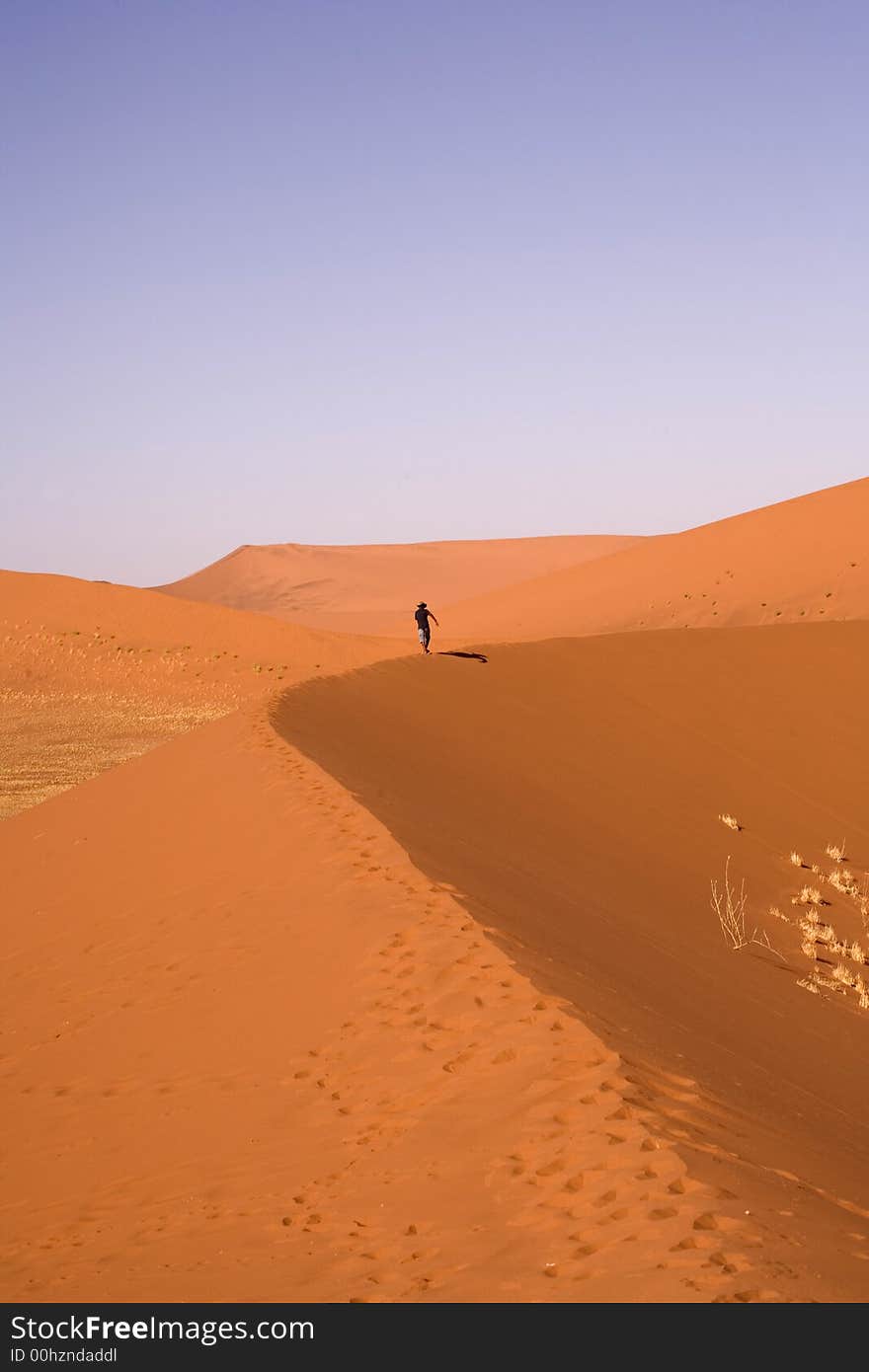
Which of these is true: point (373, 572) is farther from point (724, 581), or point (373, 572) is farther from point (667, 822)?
point (667, 822)

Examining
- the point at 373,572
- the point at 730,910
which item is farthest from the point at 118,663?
the point at 373,572

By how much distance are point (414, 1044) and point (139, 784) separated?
30.3ft

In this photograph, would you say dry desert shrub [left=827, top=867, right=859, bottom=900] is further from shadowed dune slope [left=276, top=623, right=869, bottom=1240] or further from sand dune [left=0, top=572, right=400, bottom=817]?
sand dune [left=0, top=572, right=400, bottom=817]

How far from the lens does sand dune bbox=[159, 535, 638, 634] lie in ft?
422

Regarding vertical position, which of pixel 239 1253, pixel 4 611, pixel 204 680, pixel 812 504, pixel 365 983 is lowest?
pixel 239 1253

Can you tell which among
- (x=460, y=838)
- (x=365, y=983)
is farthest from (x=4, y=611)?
(x=365, y=983)

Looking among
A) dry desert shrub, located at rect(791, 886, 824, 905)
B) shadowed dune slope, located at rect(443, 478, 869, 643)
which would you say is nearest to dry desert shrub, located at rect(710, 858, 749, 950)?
dry desert shrub, located at rect(791, 886, 824, 905)

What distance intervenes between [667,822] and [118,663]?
2467 cm

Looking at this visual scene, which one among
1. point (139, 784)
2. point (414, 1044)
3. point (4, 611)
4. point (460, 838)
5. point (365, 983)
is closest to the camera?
point (414, 1044)

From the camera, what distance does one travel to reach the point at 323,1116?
580cm

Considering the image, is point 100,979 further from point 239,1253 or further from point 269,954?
point 239,1253

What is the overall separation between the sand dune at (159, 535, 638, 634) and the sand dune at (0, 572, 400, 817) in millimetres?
77682

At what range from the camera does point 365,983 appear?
279 inches
